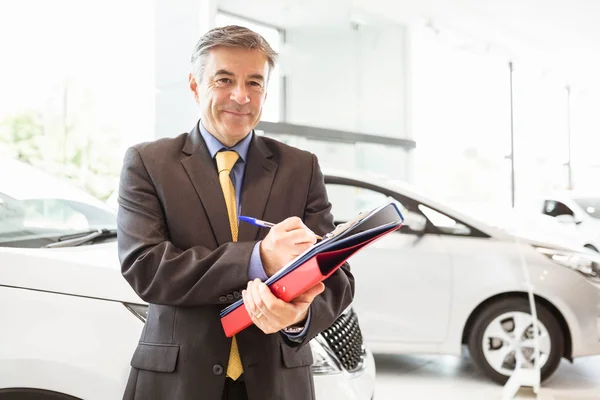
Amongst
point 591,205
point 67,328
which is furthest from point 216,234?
point 591,205

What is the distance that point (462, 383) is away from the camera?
10.6 feet

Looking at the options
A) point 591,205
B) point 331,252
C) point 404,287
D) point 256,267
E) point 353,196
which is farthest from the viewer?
point 591,205

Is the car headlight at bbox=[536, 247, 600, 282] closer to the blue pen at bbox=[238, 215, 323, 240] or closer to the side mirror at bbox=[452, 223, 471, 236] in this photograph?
the side mirror at bbox=[452, 223, 471, 236]

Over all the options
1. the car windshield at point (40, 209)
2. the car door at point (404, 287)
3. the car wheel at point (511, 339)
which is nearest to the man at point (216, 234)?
the car windshield at point (40, 209)

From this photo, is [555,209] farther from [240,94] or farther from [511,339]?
[240,94]

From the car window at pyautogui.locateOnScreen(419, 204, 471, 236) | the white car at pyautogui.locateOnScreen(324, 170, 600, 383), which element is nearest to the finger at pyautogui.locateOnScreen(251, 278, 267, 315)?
the white car at pyautogui.locateOnScreen(324, 170, 600, 383)

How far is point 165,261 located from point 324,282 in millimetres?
240

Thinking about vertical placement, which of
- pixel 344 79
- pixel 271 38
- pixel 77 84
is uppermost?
pixel 271 38

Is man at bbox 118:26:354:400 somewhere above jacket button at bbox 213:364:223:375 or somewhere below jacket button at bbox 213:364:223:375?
above

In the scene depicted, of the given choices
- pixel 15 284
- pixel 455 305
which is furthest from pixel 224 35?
pixel 455 305

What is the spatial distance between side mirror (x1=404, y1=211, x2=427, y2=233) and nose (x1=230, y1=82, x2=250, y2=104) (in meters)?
2.24

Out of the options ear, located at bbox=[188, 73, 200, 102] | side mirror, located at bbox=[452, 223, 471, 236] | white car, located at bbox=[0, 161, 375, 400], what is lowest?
white car, located at bbox=[0, 161, 375, 400]

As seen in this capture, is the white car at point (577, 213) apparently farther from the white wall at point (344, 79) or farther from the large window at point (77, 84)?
the large window at point (77, 84)

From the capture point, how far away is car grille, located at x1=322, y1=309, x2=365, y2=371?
68.8 inches
